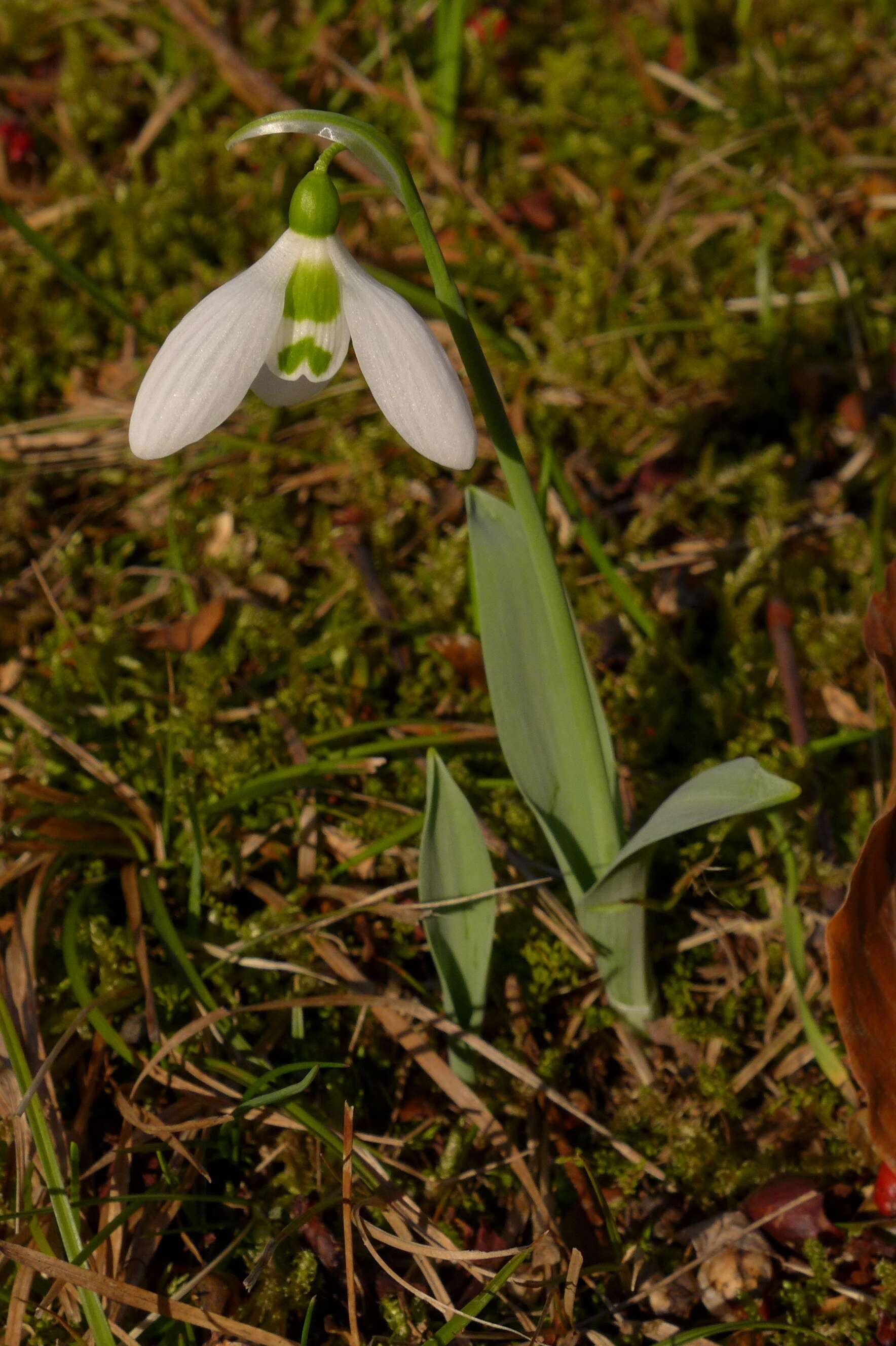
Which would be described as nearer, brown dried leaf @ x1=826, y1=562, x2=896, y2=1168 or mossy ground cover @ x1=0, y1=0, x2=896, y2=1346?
brown dried leaf @ x1=826, y1=562, x2=896, y2=1168

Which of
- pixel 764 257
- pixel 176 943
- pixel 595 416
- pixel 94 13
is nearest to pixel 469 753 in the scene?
pixel 176 943

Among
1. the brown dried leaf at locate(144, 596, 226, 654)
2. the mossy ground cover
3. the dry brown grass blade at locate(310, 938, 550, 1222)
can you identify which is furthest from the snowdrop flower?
the brown dried leaf at locate(144, 596, 226, 654)

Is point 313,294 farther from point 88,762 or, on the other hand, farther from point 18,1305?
point 18,1305

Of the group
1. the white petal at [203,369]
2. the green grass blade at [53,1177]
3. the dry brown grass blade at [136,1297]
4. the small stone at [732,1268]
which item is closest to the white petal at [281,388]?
the white petal at [203,369]

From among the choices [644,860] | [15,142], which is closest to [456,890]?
[644,860]

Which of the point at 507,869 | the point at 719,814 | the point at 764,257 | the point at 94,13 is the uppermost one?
the point at 94,13

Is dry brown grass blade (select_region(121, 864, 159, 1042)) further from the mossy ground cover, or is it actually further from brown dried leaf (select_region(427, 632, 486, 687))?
brown dried leaf (select_region(427, 632, 486, 687))

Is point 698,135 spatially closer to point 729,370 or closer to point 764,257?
point 764,257
